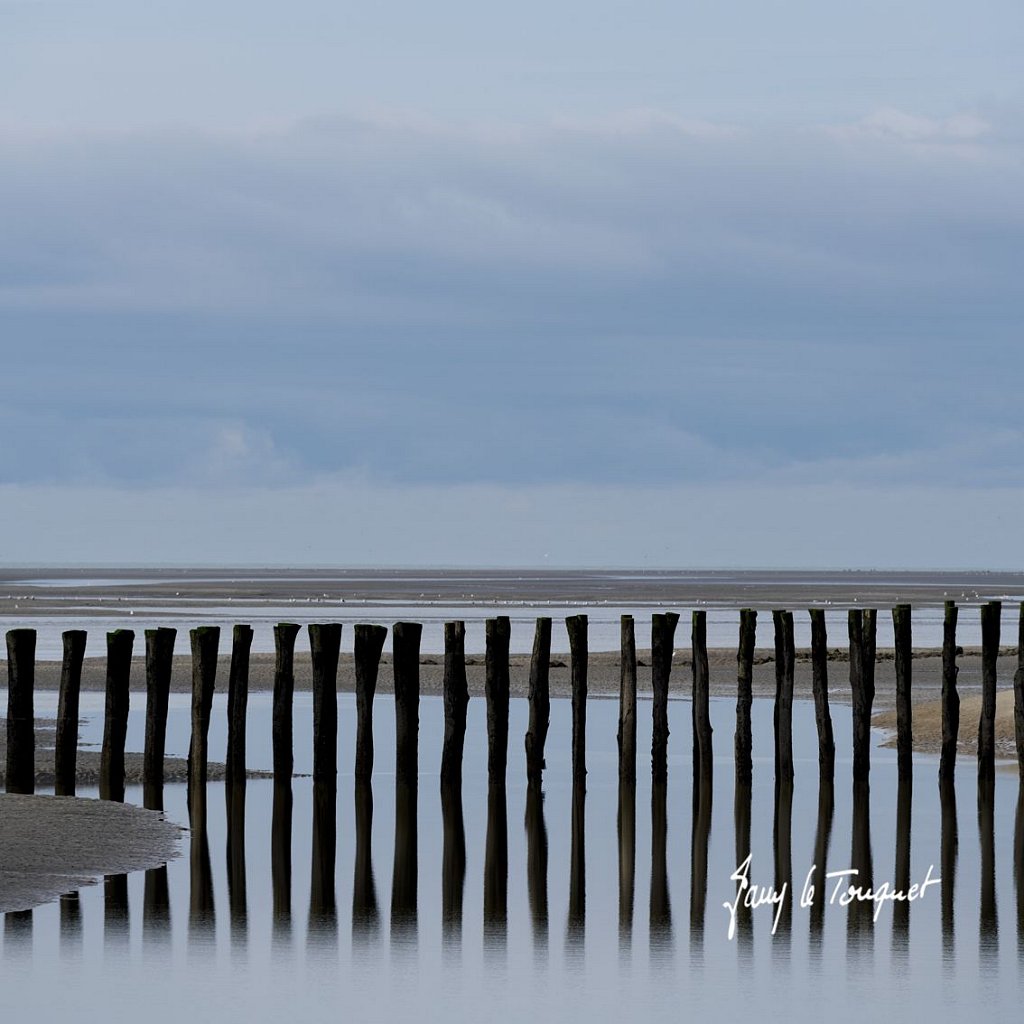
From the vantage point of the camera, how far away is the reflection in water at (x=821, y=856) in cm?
1353

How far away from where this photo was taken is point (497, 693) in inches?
801

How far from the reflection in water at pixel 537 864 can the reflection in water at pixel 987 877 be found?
309cm

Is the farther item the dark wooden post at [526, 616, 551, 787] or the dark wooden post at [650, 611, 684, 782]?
the dark wooden post at [650, 611, 684, 782]

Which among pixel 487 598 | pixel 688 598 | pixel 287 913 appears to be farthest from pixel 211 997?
pixel 688 598

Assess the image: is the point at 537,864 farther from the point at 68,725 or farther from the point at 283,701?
the point at 68,725

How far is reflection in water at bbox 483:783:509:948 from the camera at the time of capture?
45.0 feet

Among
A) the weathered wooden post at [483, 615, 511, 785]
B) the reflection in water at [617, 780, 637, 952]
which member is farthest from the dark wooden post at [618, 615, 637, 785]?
the weathered wooden post at [483, 615, 511, 785]

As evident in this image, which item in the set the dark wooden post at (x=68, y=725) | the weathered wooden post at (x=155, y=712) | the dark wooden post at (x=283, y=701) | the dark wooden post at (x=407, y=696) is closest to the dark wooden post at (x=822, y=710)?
the dark wooden post at (x=407, y=696)

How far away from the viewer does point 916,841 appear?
57.1 ft

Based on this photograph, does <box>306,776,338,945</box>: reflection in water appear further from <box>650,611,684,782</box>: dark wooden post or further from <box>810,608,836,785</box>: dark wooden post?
<box>810,608,836,785</box>: dark wooden post

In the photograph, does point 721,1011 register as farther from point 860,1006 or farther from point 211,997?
point 211,997

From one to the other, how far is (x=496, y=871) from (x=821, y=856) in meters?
2.92

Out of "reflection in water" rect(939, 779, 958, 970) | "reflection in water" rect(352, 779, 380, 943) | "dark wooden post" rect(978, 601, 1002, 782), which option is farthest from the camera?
"dark wooden post" rect(978, 601, 1002, 782)

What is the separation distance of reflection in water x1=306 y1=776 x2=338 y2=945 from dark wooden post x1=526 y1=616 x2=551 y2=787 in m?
2.20
